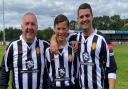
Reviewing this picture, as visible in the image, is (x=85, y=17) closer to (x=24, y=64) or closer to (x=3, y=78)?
(x=24, y=64)

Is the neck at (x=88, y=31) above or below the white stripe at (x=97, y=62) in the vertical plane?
above

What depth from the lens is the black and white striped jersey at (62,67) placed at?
6289mm

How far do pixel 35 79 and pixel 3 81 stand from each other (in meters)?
0.45

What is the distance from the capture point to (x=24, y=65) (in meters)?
A: 6.20

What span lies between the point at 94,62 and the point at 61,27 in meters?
0.68

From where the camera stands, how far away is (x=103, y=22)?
130m

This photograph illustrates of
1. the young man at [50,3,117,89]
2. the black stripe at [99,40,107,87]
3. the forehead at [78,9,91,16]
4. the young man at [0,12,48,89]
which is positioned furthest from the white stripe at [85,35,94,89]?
the young man at [0,12,48,89]

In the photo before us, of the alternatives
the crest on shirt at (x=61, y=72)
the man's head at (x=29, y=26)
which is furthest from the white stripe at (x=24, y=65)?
the crest on shirt at (x=61, y=72)

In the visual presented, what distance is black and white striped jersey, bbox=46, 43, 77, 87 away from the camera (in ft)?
20.6

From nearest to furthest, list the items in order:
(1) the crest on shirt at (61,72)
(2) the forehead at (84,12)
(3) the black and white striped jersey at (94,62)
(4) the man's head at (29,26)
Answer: (4) the man's head at (29,26) → (2) the forehead at (84,12) → (3) the black and white striped jersey at (94,62) → (1) the crest on shirt at (61,72)

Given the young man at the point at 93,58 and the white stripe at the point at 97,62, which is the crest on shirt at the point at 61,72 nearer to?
the young man at the point at 93,58

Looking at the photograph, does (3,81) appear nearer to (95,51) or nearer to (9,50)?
(9,50)

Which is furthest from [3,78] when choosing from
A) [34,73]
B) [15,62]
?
[34,73]

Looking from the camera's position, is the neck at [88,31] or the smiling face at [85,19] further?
the neck at [88,31]
